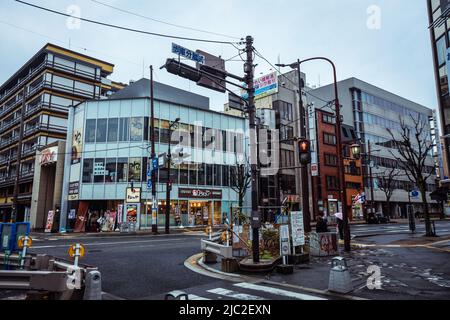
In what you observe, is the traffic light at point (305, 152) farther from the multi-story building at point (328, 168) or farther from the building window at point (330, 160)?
the building window at point (330, 160)

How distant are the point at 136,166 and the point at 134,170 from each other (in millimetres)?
481

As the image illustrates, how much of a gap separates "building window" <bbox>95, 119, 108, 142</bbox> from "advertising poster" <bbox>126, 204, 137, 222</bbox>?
Answer: 7895 millimetres

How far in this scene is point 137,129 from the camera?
33.9 m

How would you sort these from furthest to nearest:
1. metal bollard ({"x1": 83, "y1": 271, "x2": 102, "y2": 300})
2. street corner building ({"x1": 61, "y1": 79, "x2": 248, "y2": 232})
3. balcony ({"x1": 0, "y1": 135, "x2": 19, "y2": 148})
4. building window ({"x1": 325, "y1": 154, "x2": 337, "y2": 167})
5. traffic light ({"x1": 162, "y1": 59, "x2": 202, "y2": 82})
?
building window ({"x1": 325, "y1": 154, "x2": 337, "y2": 167}), balcony ({"x1": 0, "y1": 135, "x2": 19, "y2": 148}), street corner building ({"x1": 61, "y1": 79, "x2": 248, "y2": 232}), traffic light ({"x1": 162, "y1": 59, "x2": 202, "y2": 82}), metal bollard ({"x1": 83, "y1": 271, "x2": 102, "y2": 300})

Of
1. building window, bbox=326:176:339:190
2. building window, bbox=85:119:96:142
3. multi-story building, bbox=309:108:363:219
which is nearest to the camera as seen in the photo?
building window, bbox=85:119:96:142

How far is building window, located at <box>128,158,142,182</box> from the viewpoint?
3300 cm

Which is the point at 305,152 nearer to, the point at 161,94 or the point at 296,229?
the point at 296,229

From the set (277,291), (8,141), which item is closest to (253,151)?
(277,291)

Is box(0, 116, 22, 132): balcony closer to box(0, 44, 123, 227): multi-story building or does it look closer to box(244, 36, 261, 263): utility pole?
box(0, 44, 123, 227): multi-story building

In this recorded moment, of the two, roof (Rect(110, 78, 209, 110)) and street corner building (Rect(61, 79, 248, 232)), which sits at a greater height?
roof (Rect(110, 78, 209, 110))

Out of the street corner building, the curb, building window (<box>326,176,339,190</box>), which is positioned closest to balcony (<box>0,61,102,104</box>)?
the street corner building

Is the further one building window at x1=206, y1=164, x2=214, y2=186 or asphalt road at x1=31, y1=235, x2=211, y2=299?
building window at x1=206, y1=164, x2=214, y2=186

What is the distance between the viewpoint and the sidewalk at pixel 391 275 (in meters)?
7.10
